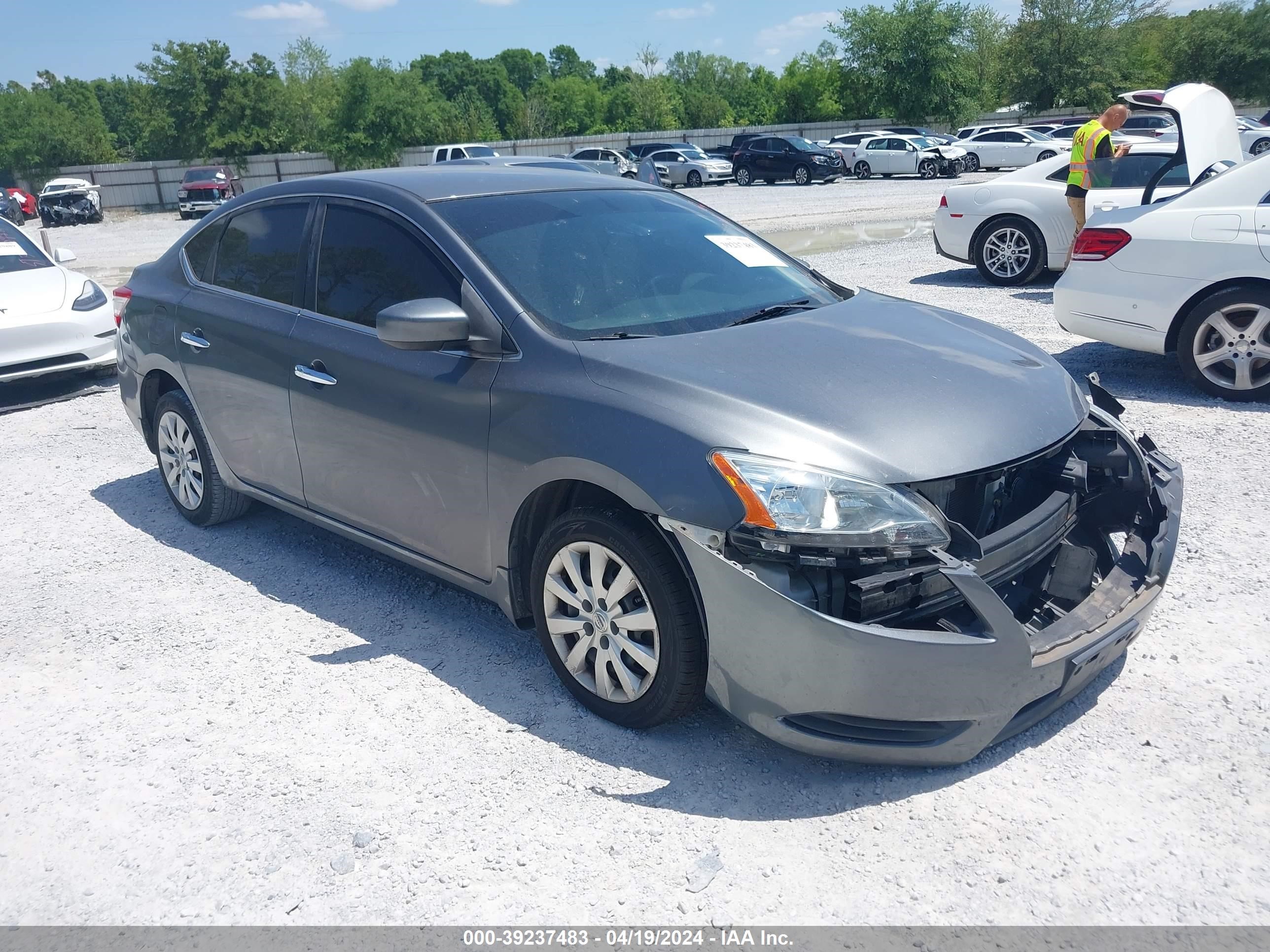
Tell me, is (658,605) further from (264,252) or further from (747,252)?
(264,252)

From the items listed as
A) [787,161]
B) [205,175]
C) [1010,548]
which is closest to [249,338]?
[1010,548]

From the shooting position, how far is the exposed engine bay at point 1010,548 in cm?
279

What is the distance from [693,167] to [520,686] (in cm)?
3453

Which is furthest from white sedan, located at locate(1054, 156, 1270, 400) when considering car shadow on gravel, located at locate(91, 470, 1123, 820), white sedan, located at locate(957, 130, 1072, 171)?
white sedan, located at locate(957, 130, 1072, 171)

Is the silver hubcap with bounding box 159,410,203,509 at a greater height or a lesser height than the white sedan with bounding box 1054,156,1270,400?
lesser

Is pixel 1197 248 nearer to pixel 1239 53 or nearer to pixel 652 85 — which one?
pixel 1239 53

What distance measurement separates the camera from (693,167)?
36.1 m

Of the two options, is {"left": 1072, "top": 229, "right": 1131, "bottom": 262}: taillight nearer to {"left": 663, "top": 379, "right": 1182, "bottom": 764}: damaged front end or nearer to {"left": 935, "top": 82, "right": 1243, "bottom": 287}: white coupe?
{"left": 935, "top": 82, "right": 1243, "bottom": 287}: white coupe

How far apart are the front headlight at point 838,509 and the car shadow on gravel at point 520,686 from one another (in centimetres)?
79

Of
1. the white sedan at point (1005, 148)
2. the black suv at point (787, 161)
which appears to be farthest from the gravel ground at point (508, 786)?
the white sedan at point (1005, 148)

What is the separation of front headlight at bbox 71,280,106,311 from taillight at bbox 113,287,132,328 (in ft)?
11.4

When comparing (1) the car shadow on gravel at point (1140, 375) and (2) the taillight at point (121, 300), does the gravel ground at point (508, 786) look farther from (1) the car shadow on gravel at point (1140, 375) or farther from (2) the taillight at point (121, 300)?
(1) the car shadow on gravel at point (1140, 375)

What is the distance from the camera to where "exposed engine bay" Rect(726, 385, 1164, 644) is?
9.17ft

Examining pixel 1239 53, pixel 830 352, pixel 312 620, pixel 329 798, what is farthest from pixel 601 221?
pixel 1239 53
